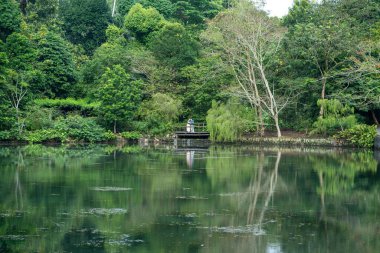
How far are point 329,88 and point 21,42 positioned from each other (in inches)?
808

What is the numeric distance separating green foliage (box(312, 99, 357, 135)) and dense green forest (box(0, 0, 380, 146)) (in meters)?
0.07

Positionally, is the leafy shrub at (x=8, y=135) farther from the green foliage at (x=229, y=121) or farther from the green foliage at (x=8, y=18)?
the green foliage at (x=229, y=121)

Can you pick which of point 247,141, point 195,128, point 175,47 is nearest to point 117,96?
point 195,128

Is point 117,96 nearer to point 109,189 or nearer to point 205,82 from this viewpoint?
point 205,82

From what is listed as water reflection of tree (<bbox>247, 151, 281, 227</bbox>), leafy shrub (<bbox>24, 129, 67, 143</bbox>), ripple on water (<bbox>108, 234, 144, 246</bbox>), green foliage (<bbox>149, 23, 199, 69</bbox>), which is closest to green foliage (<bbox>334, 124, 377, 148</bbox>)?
water reflection of tree (<bbox>247, 151, 281, 227</bbox>)

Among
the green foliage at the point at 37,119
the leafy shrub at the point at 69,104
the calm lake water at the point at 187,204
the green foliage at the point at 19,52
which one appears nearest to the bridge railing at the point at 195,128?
the leafy shrub at the point at 69,104

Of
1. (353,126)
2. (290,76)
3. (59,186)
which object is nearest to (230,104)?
(290,76)

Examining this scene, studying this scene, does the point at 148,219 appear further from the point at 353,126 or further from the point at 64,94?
the point at 64,94

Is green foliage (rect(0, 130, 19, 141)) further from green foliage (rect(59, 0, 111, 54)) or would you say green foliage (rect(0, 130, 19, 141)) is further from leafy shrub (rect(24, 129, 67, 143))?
green foliage (rect(59, 0, 111, 54))

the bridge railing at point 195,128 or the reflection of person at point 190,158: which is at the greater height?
the bridge railing at point 195,128

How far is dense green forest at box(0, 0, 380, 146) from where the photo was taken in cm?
4088

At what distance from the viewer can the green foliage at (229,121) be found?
137 ft

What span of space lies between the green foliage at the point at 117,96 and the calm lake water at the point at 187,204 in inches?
501

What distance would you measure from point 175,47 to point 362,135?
51.2ft
